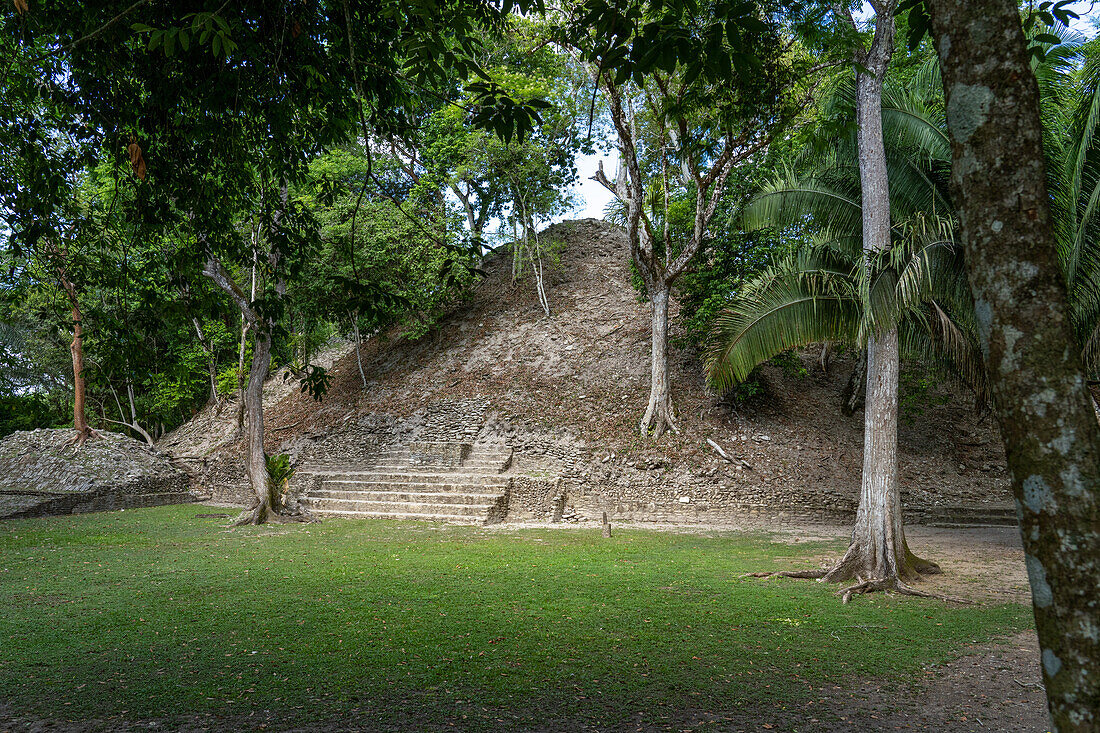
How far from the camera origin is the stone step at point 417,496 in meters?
13.9

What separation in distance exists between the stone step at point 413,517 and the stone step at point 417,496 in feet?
1.35

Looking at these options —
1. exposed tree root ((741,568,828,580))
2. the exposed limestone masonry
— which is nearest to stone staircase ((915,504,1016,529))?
exposed tree root ((741,568,828,580))

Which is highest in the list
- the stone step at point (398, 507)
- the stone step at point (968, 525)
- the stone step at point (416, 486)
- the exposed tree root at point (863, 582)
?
the stone step at point (416, 486)

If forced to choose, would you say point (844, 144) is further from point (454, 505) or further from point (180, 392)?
point (180, 392)

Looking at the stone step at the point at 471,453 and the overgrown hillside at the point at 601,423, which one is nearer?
the overgrown hillside at the point at 601,423

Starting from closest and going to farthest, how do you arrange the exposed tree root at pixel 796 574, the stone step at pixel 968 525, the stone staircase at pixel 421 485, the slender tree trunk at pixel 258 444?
the exposed tree root at pixel 796 574
the stone step at pixel 968 525
the slender tree trunk at pixel 258 444
the stone staircase at pixel 421 485

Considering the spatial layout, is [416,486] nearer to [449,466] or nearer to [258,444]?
[449,466]

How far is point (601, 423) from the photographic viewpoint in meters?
16.4

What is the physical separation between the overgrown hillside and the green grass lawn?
15.5 feet

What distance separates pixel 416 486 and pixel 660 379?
621 centimetres

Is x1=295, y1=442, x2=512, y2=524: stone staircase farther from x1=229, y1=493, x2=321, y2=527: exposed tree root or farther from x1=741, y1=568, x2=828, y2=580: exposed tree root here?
x1=741, y1=568, x2=828, y2=580: exposed tree root

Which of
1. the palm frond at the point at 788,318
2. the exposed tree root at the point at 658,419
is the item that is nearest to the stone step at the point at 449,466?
the exposed tree root at the point at 658,419

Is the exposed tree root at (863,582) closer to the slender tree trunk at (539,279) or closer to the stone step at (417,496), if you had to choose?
the stone step at (417,496)

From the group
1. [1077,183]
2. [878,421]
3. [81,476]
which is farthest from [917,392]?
[81,476]
